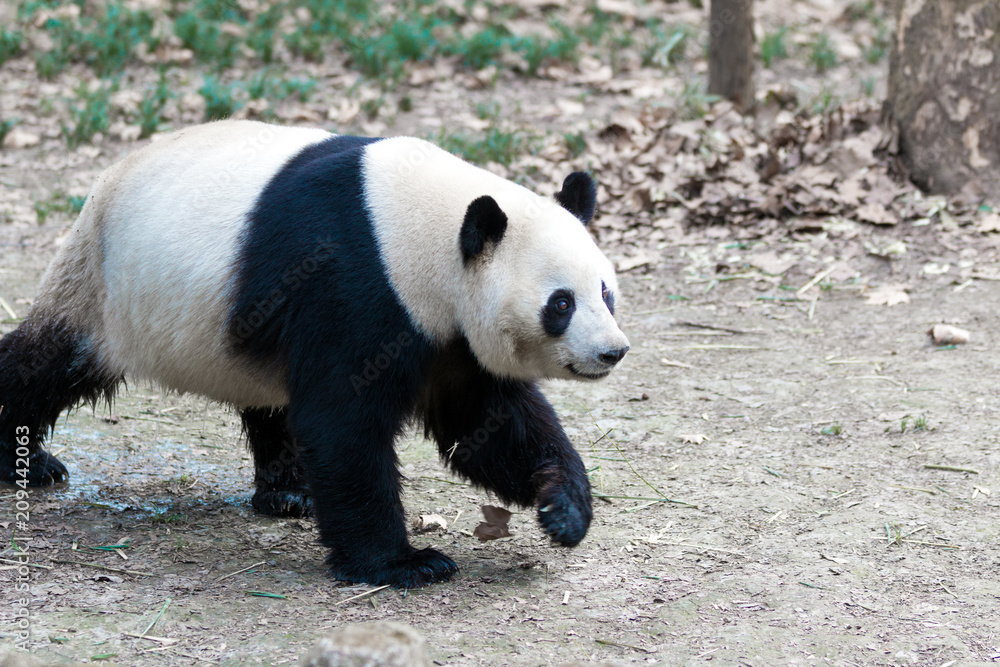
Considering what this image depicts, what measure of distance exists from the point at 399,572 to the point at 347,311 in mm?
920

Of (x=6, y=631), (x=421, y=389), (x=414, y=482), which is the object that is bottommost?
(x=414, y=482)

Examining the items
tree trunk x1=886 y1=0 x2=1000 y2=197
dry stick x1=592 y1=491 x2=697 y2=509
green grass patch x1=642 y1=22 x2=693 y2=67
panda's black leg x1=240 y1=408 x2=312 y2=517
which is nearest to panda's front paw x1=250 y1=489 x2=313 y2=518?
panda's black leg x1=240 y1=408 x2=312 y2=517

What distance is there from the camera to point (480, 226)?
11.4ft

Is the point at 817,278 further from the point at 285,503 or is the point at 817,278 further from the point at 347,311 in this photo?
the point at 347,311

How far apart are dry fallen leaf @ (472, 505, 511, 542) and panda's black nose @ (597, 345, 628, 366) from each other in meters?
0.88

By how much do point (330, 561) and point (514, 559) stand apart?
2.28 feet

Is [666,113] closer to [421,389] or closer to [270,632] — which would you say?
[421,389]

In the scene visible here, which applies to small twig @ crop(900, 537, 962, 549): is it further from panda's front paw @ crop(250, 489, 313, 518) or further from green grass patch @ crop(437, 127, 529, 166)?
green grass patch @ crop(437, 127, 529, 166)

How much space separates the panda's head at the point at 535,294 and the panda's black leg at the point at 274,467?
1.21 m

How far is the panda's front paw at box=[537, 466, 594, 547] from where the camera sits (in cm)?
372

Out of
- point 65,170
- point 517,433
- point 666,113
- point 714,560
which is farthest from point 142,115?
point 714,560

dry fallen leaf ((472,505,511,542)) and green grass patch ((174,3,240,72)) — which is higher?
green grass patch ((174,3,240,72))

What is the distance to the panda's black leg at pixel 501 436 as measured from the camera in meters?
3.88

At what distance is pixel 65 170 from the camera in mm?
8086
